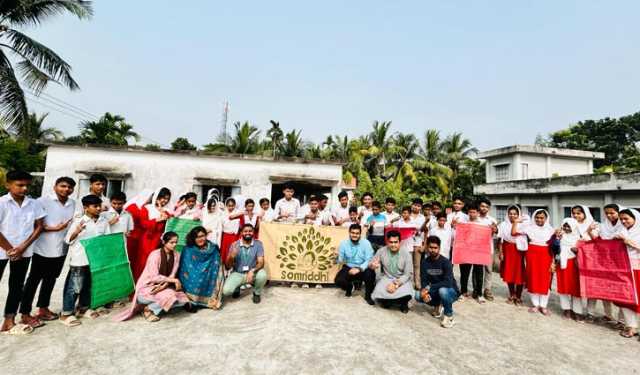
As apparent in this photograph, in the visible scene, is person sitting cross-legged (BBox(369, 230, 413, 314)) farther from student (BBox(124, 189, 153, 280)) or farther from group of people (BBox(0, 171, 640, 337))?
student (BBox(124, 189, 153, 280))

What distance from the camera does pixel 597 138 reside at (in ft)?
106

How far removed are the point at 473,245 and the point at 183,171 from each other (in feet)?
32.2

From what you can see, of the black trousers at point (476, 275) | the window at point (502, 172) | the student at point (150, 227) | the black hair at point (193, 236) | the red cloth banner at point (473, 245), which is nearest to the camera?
the black hair at point (193, 236)

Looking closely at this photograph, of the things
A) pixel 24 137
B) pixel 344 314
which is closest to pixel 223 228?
pixel 344 314

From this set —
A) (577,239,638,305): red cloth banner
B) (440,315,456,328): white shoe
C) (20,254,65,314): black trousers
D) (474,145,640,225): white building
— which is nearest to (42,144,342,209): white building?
(20,254,65,314): black trousers

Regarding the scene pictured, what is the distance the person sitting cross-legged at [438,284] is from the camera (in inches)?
157

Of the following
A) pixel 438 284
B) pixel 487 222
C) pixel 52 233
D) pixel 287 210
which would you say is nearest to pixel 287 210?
pixel 287 210

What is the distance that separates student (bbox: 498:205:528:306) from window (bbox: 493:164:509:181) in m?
16.9

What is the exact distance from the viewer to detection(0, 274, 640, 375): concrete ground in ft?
9.27

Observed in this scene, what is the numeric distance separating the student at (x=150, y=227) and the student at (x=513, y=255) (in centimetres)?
530

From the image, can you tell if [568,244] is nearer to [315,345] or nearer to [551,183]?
[315,345]

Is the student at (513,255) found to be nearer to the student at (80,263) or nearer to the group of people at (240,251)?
the group of people at (240,251)

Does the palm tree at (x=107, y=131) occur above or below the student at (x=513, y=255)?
above

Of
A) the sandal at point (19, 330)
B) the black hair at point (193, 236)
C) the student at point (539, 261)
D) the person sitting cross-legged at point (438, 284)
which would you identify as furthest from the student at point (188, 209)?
the student at point (539, 261)
